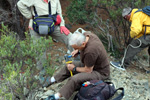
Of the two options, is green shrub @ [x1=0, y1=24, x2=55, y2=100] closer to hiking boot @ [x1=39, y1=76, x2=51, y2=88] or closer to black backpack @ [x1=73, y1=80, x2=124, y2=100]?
hiking boot @ [x1=39, y1=76, x2=51, y2=88]

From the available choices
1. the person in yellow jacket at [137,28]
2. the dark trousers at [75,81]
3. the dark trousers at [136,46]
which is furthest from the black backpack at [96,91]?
the dark trousers at [136,46]

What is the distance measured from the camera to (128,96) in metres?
3.64

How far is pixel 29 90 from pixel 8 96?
475mm

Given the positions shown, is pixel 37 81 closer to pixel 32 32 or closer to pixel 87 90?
pixel 87 90

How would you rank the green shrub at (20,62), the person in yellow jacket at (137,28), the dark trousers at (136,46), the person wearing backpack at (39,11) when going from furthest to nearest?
the dark trousers at (136,46) < the person in yellow jacket at (137,28) < the person wearing backpack at (39,11) < the green shrub at (20,62)

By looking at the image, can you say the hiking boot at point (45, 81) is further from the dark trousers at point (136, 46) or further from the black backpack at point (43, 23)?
the dark trousers at point (136, 46)

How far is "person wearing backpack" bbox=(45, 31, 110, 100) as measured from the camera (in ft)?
9.08

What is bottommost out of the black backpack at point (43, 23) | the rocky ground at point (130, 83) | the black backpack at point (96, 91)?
the rocky ground at point (130, 83)

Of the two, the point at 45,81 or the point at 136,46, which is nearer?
the point at 45,81

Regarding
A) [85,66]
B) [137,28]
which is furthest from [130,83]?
[85,66]

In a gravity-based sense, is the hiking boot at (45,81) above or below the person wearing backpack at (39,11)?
below

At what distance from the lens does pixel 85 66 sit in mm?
3014

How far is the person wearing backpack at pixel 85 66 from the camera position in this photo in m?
2.77

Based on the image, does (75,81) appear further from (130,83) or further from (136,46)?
(136,46)
